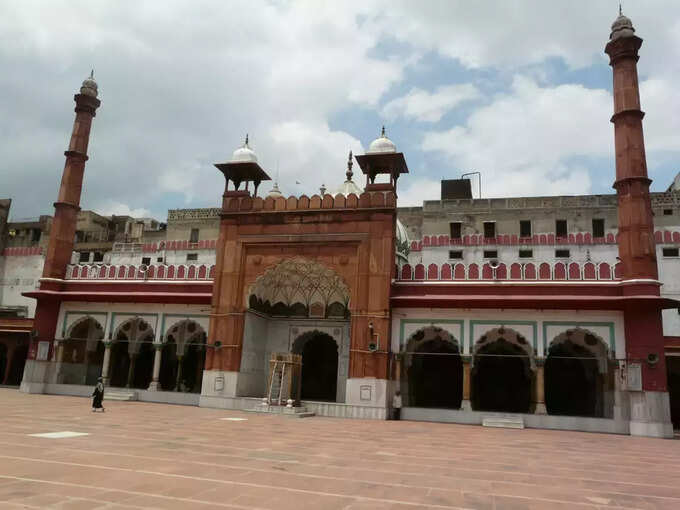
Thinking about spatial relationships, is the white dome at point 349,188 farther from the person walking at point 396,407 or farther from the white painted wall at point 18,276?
the white painted wall at point 18,276

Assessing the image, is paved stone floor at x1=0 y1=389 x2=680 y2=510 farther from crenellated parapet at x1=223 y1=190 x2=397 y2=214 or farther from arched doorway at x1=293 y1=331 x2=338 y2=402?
arched doorway at x1=293 y1=331 x2=338 y2=402

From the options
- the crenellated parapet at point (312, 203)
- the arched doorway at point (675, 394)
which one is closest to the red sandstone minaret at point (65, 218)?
the crenellated parapet at point (312, 203)

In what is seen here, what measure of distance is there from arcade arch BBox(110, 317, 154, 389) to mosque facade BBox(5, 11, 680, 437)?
0.31ft

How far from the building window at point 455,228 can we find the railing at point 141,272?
14.2 metres

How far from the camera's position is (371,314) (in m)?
18.5

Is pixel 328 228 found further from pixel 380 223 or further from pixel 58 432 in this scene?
pixel 58 432

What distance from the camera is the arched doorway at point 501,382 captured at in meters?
22.3

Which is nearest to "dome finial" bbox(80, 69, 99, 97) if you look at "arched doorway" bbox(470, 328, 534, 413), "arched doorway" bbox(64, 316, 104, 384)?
"arched doorway" bbox(64, 316, 104, 384)

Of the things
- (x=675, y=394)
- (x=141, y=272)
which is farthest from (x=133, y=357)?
(x=675, y=394)

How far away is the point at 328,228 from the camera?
19797 mm

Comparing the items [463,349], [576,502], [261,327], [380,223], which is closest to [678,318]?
[463,349]

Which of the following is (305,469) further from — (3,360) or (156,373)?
(3,360)

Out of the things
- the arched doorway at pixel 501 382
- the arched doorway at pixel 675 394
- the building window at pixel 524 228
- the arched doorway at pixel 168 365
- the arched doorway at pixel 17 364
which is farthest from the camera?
the building window at pixel 524 228

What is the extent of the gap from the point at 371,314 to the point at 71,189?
1444 centimetres
